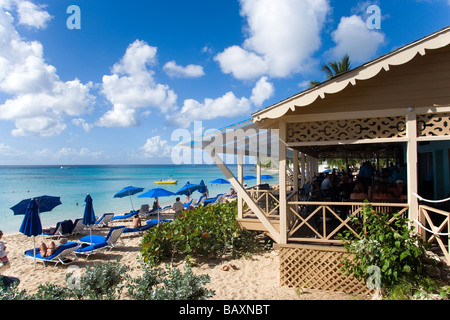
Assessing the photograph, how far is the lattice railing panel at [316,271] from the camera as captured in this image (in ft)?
17.6

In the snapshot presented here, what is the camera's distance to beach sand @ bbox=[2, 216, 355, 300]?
546 centimetres

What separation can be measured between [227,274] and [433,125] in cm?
561

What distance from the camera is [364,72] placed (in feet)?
16.6

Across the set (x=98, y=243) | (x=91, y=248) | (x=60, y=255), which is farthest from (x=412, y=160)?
(x=60, y=255)

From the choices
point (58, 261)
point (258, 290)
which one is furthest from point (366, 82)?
point (58, 261)

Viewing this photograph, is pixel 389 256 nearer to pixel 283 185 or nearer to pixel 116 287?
pixel 283 185

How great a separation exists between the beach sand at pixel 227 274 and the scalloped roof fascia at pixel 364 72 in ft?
12.2

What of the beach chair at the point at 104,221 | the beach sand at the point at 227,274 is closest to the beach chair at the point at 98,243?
the beach sand at the point at 227,274

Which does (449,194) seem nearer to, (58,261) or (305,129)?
(305,129)

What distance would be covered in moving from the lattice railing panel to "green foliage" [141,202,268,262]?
244cm

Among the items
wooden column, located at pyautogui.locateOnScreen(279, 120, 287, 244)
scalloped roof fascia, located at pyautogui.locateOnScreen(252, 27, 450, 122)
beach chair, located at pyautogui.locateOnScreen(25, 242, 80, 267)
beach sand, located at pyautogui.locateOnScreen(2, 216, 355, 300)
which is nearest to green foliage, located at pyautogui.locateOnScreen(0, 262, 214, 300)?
beach sand, located at pyautogui.locateOnScreen(2, 216, 355, 300)

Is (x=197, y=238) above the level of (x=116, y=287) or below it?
below

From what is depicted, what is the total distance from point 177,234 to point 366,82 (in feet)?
20.9
